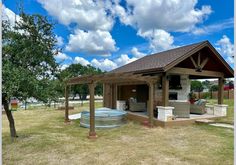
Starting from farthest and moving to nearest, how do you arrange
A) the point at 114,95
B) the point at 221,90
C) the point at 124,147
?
the point at 114,95 → the point at 221,90 → the point at 124,147

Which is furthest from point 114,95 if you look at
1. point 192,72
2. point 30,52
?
point 30,52

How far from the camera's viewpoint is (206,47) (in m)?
11.7

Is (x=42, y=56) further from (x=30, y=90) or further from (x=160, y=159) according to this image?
(x=160, y=159)

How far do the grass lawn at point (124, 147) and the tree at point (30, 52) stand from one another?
5.62 feet

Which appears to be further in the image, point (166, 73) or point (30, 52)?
point (166, 73)

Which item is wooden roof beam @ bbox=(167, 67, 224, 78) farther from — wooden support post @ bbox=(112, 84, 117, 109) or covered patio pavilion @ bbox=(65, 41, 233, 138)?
wooden support post @ bbox=(112, 84, 117, 109)

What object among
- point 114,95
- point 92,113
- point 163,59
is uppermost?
point 163,59

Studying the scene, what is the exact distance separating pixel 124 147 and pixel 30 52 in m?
4.40

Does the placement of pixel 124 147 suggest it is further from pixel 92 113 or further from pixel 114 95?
pixel 114 95

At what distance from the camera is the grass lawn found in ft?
18.5

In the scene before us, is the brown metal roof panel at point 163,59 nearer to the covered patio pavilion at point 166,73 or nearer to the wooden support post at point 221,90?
the covered patio pavilion at point 166,73

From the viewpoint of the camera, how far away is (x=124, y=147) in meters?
6.84

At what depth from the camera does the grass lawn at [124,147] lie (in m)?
5.63

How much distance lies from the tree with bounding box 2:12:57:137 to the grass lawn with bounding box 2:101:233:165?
1714 mm
